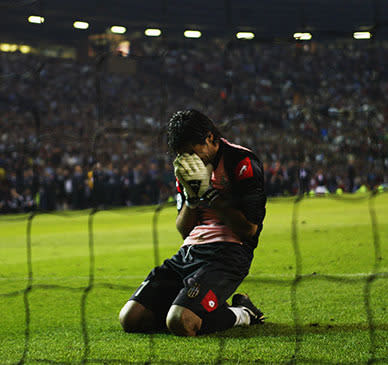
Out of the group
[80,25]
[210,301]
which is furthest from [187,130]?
[80,25]

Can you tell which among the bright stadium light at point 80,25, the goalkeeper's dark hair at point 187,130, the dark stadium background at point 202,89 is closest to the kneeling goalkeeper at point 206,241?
the goalkeeper's dark hair at point 187,130

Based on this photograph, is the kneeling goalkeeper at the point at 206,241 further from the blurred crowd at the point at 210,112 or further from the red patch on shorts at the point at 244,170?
the blurred crowd at the point at 210,112

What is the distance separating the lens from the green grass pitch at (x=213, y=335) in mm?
3014

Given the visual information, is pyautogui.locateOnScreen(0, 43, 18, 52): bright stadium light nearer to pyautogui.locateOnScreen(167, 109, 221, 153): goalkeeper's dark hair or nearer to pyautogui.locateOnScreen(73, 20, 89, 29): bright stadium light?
pyautogui.locateOnScreen(73, 20, 89, 29): bright stadium light

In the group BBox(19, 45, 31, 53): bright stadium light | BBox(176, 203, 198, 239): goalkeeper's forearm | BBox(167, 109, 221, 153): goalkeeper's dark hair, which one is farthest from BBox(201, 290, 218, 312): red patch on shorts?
BBox(19, 45, 31, 53): bright stadium light

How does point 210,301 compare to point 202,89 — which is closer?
point 210,301

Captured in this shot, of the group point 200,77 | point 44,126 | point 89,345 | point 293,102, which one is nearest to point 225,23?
point 200,77

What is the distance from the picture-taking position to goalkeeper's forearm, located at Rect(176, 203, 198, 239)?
358 centimetres

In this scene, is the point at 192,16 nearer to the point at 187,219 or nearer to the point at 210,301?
the point at 187,219

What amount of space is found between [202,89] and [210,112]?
7.58ft

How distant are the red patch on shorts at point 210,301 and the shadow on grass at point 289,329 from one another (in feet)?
0.48

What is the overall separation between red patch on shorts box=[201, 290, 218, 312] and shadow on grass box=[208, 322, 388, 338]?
0.15 m

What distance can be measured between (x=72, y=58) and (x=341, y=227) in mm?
15737

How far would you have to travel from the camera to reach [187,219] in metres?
3.61
